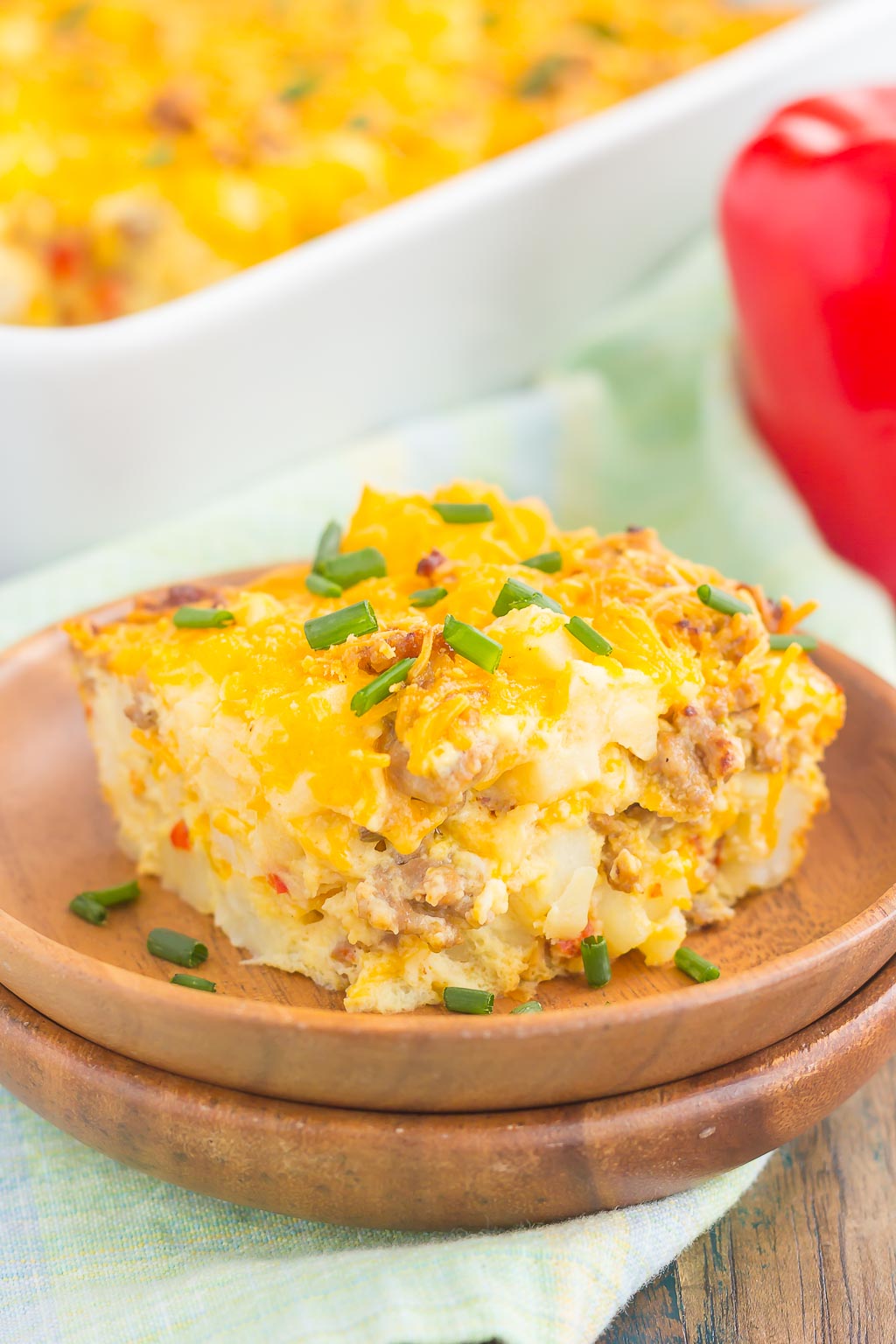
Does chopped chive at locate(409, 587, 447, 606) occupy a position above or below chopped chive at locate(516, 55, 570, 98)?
below

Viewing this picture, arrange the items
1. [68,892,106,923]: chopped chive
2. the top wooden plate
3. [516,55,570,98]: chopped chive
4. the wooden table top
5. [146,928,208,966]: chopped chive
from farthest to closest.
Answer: [516,55,570,98]: chopped chive → [68,892,106,923]: chopped chive → [146,928,208,966]: chopped chive → the wooden table top → the top wooden plate

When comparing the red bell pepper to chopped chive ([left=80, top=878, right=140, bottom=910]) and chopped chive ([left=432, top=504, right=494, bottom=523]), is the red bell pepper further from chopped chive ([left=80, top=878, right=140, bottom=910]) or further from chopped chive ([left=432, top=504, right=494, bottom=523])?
chopped chive ([left=80, top=878, right=140, bottom=910])

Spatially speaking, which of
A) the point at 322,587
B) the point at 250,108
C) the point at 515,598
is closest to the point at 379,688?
the point at 515,598

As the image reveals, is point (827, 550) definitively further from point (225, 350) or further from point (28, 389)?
point (28, 389)

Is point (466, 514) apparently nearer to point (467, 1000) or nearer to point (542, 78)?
point (467, 1000)

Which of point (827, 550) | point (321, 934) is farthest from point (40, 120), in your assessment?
point (321, 934)

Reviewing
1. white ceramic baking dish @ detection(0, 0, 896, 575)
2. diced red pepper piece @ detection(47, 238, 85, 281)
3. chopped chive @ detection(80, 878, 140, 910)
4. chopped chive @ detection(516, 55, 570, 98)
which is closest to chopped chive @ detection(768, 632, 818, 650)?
chopped chive @ detection(80, 878, 140, 910)
